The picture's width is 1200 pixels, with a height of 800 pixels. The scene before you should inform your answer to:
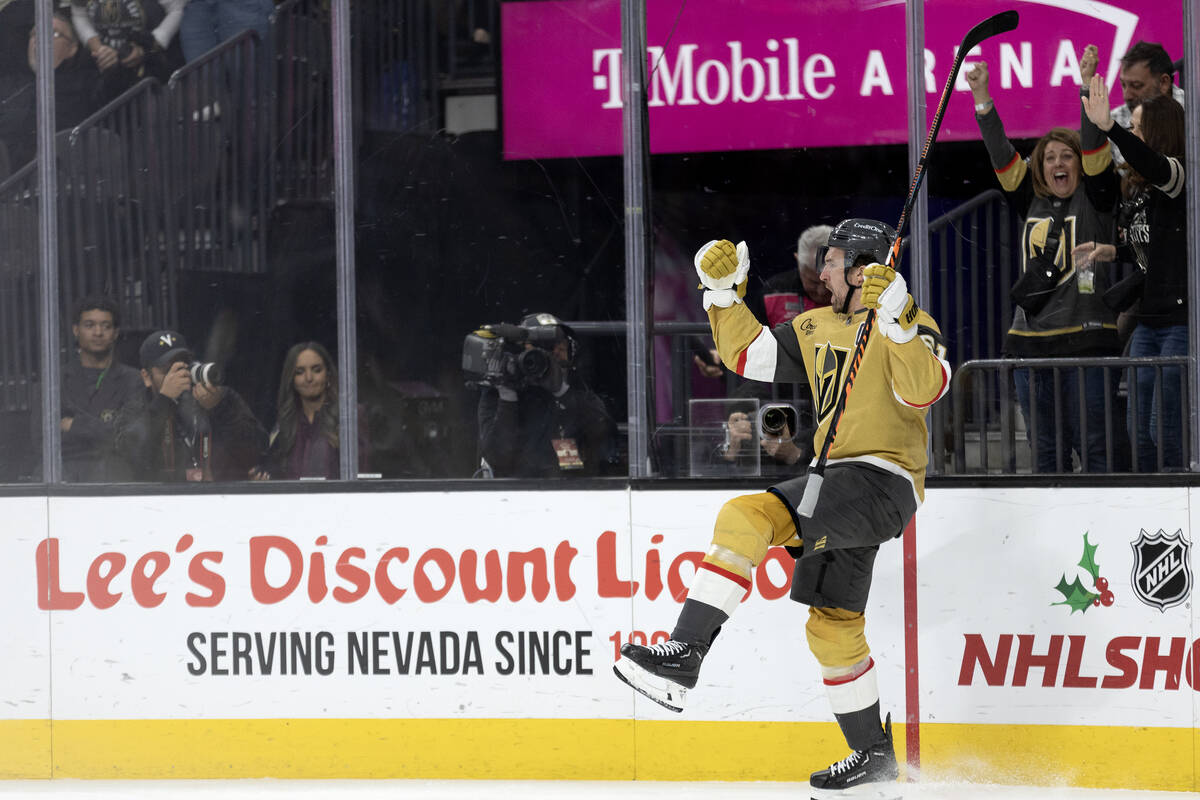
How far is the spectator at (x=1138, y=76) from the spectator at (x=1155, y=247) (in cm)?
2

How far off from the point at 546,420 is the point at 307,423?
76cm

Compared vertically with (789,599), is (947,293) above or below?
above

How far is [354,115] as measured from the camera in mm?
4348

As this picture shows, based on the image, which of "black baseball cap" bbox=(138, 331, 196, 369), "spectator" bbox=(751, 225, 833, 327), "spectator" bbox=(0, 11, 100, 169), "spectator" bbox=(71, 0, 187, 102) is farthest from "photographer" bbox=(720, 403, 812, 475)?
"spectator" bbox=(0, 11, 100, 169)

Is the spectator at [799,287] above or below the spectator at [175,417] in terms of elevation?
above

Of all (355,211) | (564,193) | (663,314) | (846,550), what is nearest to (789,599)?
(846,550)

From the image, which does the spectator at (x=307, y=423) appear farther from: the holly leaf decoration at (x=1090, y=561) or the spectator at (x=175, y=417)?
the holly leaf decoration at (x=1090, y=561)

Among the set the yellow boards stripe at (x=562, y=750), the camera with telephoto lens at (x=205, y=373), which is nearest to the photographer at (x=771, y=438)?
the yellow boards stripe at (x=562, y=750)

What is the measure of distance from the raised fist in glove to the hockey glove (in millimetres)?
415

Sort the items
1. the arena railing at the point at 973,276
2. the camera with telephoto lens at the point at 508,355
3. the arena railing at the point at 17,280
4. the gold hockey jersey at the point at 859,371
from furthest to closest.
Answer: the arena railing at the point at 17,280 < the camera with telephoto lens at the point at 508,355 < the arena railing at the point at 973,276 < the gold hockey jersey at the point at 859,371

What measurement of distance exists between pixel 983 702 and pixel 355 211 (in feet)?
7.86

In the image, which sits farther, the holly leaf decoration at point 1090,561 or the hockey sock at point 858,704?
the holly leaf decoration at point 1090,561

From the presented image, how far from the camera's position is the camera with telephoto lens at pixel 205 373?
173 inches

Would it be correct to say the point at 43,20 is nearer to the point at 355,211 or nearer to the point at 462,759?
the point at 355,211
